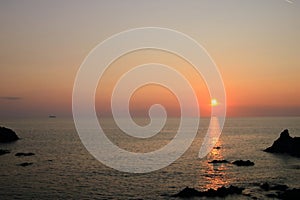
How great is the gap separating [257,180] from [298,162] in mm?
28915

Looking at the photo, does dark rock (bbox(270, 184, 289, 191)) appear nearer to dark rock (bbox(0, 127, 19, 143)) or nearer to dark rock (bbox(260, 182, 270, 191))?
dark rock (bbox(260, 182, 270, 191))

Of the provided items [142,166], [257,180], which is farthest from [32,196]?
[257,180]

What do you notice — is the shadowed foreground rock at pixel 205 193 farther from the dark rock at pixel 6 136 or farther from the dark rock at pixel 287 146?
the dark rock at pixel 6 136

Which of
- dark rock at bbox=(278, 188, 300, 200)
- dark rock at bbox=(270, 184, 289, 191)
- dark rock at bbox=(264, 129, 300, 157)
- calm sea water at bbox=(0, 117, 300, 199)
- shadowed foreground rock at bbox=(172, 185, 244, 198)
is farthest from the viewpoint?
dark rock at bbox=(264, 129, 300, 157)

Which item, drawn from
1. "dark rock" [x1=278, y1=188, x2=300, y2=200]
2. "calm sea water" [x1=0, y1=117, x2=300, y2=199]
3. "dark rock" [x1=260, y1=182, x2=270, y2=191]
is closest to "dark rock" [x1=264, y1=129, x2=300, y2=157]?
"calm sea water" [x1=0, y1=117, x2=300, y2=199]

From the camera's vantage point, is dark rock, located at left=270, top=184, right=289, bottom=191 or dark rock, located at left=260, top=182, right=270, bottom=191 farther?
dark rock, located at left=260, top=182, right=270, bottom=191

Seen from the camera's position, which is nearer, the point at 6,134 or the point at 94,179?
the point at 94,179

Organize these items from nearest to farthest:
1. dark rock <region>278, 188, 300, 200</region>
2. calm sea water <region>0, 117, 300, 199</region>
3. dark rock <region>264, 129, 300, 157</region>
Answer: dark rock <region>278, 188, 300, 200</region> → calm sea water <region>0, 117, 300, 199</region> → dark rock <region>264, 129, 300, 157</region>

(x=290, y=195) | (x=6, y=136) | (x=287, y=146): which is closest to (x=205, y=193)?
(x=290, y=195)

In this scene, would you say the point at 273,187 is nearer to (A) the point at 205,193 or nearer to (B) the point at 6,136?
(A) the point at 205,193

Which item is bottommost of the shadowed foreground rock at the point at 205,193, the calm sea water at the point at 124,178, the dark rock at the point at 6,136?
the calm sea water at the point at 124,178

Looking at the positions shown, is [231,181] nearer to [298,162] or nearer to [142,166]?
[142,166]

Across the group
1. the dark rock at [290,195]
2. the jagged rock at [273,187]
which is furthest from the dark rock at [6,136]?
the dark rock at [290,195]

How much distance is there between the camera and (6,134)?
474 feet
